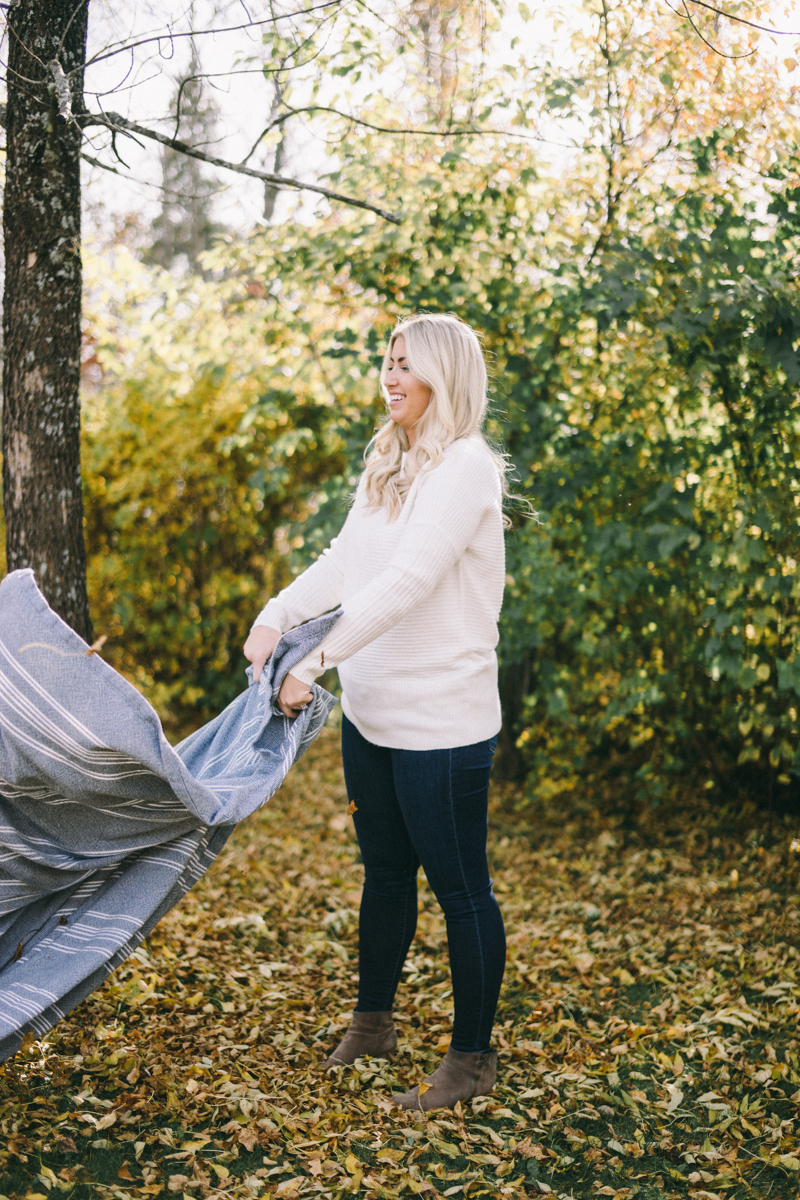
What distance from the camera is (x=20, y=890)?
7.66 feet

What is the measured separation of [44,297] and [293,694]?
1.66 meters

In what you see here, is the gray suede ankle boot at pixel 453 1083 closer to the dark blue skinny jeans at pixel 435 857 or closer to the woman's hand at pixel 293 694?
the dark blue skinny jeans at pixel 435 857

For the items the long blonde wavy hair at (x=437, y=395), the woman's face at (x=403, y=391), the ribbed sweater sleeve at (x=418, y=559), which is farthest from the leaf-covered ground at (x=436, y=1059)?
the woman's face at (x=403, y=391)

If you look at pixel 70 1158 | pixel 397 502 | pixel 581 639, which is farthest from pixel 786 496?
pixel 70 1158

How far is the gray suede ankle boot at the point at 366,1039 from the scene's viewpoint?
282cm

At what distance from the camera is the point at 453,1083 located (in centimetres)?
261

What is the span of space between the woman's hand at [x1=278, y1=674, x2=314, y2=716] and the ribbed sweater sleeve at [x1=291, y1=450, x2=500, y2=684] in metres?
0.02

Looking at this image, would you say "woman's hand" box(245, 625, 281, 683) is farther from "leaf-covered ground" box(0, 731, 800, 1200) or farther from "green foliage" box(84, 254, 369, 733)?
"green foliage" box(84, 254, 369, 733)

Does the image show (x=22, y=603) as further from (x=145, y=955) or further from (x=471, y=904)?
(x=145, y=955)

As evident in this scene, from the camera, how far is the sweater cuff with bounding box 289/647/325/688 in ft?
7.72

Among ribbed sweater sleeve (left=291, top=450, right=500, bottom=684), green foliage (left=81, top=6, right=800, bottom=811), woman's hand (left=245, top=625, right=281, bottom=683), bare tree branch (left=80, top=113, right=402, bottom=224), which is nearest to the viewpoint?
ribbed sweater sleeve (left=291, top=450, right=500, bottom=684)

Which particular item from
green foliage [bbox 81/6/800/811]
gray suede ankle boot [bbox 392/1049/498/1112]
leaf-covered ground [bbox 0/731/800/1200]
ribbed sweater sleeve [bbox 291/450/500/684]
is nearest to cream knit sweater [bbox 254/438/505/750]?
ribbed sweater sleeve [bbox 291/450/500/684]

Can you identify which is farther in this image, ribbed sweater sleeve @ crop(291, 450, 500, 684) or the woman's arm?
the woman's arm

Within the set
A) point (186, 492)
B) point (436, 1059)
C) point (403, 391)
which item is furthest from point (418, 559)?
point (186, 492)
